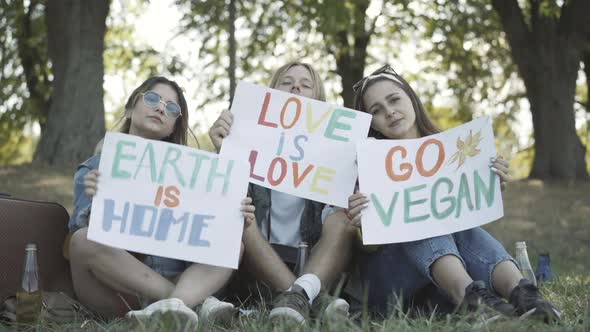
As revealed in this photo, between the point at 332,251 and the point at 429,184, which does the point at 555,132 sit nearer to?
the point at 429,184

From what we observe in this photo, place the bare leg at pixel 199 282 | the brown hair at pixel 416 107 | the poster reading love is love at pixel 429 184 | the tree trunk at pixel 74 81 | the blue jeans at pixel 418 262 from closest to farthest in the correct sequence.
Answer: the bare leg at pixel 199 282, the blue jeans at pixel 418 262, the poster reading love is love at pixel 429 184, the brown hair at pixel 416 107, the tree trunk at pixel 74 81

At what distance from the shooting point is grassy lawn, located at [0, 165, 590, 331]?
2.56m

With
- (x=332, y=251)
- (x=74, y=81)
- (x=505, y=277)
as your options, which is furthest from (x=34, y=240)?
(x=74, y=81)

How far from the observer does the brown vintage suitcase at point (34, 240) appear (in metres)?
2.94

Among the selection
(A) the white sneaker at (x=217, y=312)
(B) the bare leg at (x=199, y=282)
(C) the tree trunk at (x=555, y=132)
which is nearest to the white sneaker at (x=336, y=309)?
(A) the white sneaker at (x=217, y=312)

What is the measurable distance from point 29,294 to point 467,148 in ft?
6.64

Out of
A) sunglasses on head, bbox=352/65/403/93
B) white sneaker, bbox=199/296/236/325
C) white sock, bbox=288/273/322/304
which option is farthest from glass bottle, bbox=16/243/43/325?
sunglasses on head, bbox=352/65/403/93

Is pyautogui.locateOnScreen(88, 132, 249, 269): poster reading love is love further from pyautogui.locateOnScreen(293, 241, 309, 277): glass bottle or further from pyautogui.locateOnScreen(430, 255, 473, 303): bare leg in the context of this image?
pyautogui.locateOnScreen(430, 255, 473, 303): bare leg

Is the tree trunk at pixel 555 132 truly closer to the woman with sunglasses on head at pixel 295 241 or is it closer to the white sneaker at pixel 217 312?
the woman with sunglasses on head at pixel 295 241

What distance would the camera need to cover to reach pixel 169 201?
2826 millimetres

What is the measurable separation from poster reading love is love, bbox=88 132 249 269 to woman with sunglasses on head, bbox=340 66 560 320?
567 millimetres

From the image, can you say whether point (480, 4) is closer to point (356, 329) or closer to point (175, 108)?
point (175, 108)

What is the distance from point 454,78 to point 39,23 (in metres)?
9.57

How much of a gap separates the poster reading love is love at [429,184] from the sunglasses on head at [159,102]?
2.98 ft
